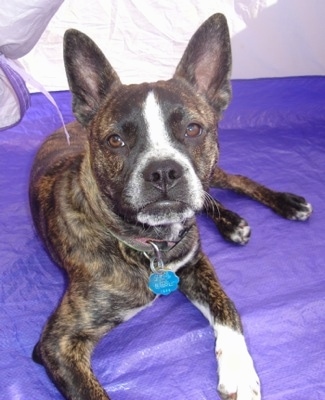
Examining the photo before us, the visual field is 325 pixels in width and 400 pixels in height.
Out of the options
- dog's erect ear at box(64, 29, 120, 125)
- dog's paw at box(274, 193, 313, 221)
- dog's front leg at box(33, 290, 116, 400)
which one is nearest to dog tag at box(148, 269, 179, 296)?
dog's front leg at box(33, 290, 116, 400)

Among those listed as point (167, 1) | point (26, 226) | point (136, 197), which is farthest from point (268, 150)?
point (136, 197)

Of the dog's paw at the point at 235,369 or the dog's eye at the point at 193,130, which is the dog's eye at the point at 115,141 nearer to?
the dog's eye at the point at 193,130

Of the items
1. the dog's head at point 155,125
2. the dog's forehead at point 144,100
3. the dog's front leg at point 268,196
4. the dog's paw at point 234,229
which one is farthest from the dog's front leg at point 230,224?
the dog's forehead at point 144,100

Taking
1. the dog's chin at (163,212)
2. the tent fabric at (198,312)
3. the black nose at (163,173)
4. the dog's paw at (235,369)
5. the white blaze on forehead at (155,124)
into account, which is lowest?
the tent fabric at (198,312)

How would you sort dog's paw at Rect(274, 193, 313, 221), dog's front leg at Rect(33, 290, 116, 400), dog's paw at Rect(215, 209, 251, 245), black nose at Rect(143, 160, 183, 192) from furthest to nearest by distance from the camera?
dog's paw at Rect(274, 193, 313, 221)
dog's paw at Rect(215, 209, 251, 245)
dog's front leg at Rect(33, 290, 116, 400)
black nose at Rect(143, 160, 183, 192)

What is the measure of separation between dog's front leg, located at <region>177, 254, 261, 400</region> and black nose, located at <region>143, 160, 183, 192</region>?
0.67m

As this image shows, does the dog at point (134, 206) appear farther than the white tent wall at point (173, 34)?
No

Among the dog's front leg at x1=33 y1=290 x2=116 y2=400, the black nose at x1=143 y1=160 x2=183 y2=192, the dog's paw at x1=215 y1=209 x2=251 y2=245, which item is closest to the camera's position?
the black nose at x1=143 y1=160 x2=183 y2=192

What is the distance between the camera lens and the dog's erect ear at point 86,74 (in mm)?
2008

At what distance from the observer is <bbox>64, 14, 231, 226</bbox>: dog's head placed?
5.99 feet

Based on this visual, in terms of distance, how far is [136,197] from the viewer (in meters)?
1.83

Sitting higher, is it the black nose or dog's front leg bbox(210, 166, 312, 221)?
the black nose

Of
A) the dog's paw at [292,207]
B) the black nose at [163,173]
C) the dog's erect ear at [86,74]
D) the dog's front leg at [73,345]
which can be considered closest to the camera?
the black nose at [163,173]

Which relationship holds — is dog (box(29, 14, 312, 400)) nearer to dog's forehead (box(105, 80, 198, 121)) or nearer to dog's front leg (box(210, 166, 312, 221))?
dog's forehead (box(105, 80, 198, 121))
